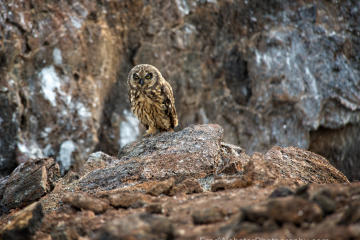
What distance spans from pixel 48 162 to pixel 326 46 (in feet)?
30.8

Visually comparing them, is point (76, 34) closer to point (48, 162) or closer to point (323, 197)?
point (48, 162)

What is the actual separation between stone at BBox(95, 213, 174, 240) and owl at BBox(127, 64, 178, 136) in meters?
3.55

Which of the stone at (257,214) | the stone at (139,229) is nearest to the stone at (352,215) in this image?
the stone at (257,214)

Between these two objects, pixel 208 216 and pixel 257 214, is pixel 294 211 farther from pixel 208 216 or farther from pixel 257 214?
pixel 208 216

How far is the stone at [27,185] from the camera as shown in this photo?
12.8ft

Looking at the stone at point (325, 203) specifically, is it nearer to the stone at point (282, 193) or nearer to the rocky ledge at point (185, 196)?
the rocky ledge at point (185, 196)

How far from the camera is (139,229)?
6.20 feet

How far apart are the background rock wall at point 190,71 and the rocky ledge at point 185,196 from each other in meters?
3.38

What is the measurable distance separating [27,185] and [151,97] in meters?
2.42

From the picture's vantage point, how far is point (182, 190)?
3172mm

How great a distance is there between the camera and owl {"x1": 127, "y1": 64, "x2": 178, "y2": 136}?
213 inches

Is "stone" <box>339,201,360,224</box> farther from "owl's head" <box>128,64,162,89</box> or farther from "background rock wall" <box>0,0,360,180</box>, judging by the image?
"background rock wall" <box>0,0,360,180</box>

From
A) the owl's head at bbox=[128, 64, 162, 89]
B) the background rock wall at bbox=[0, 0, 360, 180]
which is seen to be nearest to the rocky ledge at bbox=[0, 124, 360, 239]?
the owl's head at bbox=[128, 64, 162, 89]

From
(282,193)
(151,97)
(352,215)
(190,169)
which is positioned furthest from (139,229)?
(151,97)
